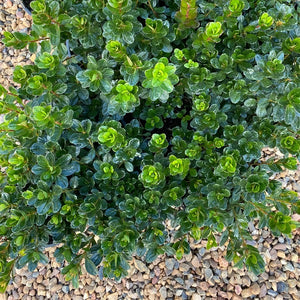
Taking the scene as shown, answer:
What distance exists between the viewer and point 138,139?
1.70m

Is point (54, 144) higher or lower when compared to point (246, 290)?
higher

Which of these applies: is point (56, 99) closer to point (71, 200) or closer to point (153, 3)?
point (71, 200)

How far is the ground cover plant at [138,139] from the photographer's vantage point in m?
1.58

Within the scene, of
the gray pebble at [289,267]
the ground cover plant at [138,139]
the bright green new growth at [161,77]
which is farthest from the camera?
the gray pebble at [289,267]

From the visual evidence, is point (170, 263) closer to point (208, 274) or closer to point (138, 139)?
point (208, 274)

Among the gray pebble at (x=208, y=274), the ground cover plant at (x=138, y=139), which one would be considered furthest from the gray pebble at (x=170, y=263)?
the ground cover plant at (x=138, y=139)

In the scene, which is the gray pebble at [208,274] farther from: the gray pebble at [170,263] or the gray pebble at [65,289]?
the gray pebble at [65,289]

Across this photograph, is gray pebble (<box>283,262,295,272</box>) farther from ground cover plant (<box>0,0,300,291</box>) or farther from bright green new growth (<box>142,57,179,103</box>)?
bright green new growth (<box>142,57,179,103</box>)

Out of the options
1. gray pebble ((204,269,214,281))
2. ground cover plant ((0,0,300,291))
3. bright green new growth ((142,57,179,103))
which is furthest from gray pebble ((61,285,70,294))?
bright green new growth ((142,57,179,103))

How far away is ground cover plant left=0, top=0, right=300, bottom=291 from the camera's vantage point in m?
1.58

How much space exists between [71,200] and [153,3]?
1.08 m

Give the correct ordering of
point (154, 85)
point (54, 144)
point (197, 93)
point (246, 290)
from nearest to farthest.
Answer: point (154, 85) < point (54, 144) < point (197, 93) < point (246, 290)

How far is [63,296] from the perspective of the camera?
250 centimetres

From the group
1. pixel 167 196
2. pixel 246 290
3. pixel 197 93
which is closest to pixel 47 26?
pixel 197 93
